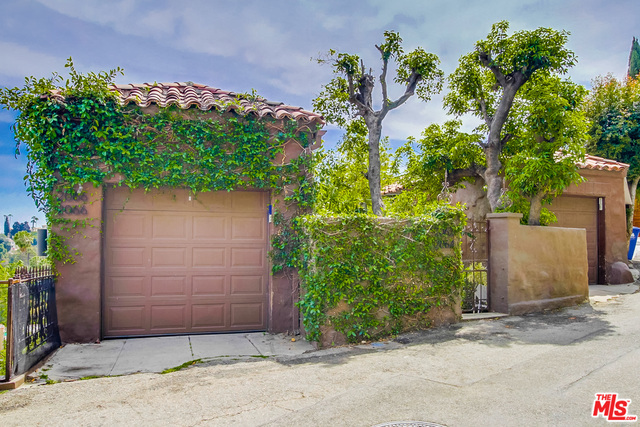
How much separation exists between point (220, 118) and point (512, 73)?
273 inches

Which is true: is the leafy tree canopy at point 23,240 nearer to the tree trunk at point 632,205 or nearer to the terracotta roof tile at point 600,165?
the terracotta roof tile at point 600,165

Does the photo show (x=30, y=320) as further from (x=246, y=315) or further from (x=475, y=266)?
(x=475, y=266)

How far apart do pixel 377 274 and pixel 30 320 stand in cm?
453

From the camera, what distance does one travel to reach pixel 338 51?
33.8ft

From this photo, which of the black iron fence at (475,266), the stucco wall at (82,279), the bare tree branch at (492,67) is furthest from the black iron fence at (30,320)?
the bare tree branch at (492,67)

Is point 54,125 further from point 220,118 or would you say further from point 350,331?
point 350,331

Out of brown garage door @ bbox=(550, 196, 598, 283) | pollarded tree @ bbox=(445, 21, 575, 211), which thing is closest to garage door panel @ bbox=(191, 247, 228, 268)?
pollarded tree @ bbox=(445, 21, 575, 211)

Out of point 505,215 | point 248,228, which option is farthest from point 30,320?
point 505,215

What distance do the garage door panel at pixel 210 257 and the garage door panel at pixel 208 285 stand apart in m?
0.20

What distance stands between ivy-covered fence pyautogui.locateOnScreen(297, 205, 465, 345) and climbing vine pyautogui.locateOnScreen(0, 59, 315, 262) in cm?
121

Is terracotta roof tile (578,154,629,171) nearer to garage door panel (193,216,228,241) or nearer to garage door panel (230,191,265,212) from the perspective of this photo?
garage door panel (230,191,265,212)

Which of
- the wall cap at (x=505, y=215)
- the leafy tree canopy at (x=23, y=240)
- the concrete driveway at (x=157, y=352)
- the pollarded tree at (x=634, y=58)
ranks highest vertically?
the pollarded tree at (x=634, y=58)

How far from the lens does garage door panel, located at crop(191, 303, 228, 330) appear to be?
298 inches

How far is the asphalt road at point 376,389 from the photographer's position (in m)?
3.91
